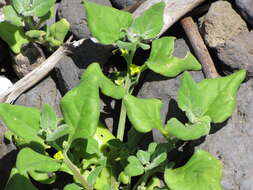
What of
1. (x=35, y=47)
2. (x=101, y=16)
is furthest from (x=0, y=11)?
(x=101, y=16)

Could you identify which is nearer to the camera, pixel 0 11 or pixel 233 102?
pixel 233 102

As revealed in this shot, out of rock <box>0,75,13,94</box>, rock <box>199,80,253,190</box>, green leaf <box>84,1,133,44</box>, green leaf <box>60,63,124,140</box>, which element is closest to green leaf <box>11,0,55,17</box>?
green leaf <box>84,1,133,44</box>

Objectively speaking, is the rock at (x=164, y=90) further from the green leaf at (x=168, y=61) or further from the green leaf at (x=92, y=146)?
the green leaf at (x=92, y=146)

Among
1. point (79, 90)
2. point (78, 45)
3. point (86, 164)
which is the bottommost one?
point (86, 164)

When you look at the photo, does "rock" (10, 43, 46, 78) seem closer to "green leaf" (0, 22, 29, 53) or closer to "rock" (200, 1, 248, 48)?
"green leaf" (0, 22, 29, 53)

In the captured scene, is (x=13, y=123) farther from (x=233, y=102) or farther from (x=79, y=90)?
(x=233, y=102)

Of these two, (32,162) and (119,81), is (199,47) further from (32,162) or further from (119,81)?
(32,162)

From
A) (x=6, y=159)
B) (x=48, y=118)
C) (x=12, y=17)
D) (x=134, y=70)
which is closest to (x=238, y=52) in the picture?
(x=134, y=70)
